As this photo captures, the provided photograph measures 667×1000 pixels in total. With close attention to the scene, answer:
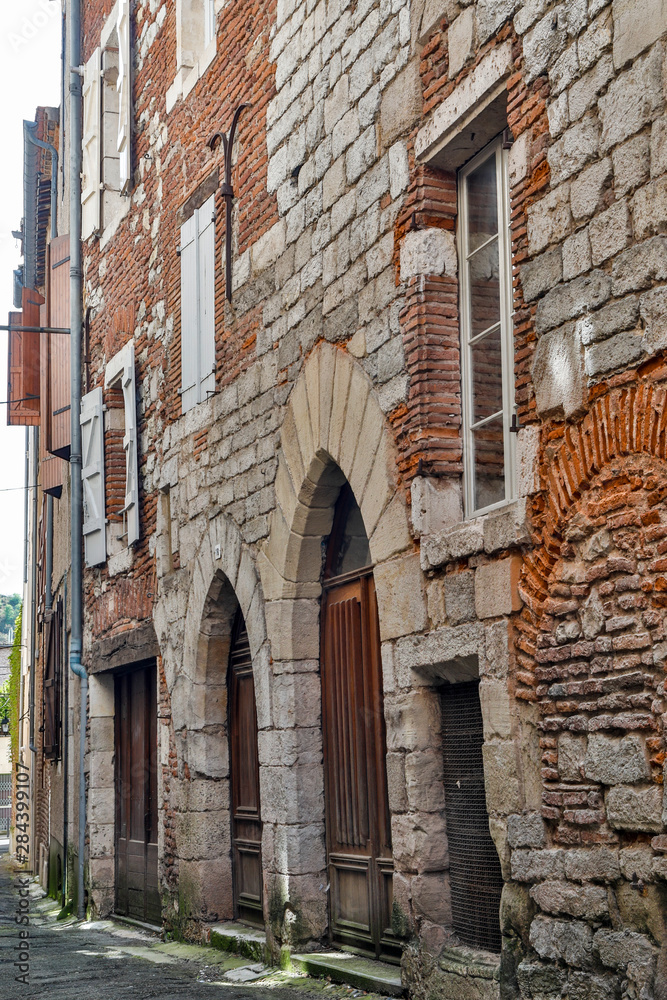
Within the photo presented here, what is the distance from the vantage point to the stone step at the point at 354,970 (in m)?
4.96

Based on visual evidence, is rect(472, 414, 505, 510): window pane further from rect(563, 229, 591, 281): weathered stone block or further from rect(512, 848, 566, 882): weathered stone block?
rect(512, 848, 566, 882): weathered stone block

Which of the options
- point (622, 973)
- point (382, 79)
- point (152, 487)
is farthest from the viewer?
point (152, 487)

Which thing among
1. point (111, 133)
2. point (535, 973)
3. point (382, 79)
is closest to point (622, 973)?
point (535, 973)

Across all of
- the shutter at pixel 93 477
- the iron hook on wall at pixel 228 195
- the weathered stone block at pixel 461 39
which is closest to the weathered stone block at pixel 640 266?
the weathered stone block at pixel 461 39

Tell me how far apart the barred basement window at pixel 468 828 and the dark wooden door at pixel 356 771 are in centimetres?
73

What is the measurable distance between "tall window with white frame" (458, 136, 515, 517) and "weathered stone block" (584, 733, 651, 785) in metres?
1.20

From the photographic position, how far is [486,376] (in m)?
4.87

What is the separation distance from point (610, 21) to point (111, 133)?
24.8 feet

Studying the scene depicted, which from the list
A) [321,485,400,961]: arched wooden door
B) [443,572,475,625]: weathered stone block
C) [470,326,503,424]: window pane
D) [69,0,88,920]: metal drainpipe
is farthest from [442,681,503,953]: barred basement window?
[69,0,88,920]: metal drainpipe

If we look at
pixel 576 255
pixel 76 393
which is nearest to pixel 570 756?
pixel 576 255

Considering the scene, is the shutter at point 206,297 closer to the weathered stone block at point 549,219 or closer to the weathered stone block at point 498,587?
the weathered stone block at point 498,587

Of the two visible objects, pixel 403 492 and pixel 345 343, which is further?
pixel 345 343

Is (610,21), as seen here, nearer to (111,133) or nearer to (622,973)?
(622,973)

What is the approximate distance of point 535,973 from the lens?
382 cm
